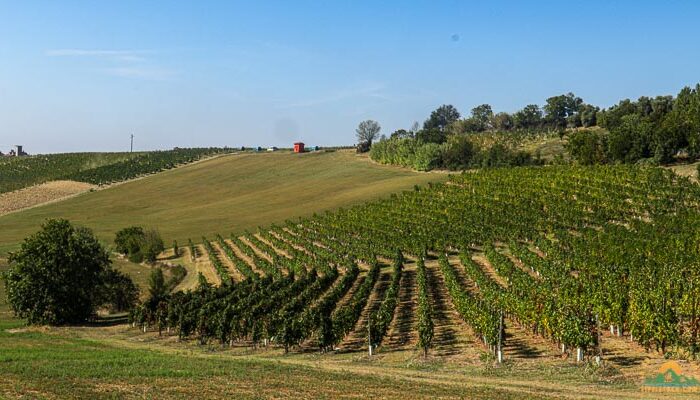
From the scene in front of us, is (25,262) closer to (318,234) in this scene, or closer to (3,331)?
(3,331)

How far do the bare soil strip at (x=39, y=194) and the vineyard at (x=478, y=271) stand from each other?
72885 millimetres

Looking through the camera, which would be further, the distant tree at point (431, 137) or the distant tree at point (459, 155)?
the distant tree at point (431, 137)

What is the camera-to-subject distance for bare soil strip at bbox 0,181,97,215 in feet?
520

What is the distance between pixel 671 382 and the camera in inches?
1324

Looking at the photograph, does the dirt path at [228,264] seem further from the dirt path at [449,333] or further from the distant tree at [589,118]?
the distant tree at [589,118]

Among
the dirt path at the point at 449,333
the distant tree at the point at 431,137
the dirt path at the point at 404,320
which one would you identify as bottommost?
the dirt path at the point at 404,320

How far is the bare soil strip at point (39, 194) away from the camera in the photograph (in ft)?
520

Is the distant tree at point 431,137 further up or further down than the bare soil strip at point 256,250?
further up

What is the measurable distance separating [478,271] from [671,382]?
3315 cm

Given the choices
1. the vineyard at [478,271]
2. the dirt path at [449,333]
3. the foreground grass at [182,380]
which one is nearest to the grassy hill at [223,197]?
the vineyard at [478,271]

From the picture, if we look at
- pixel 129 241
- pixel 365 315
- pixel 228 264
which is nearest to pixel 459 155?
pixel 129 241

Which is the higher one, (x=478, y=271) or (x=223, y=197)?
(x=223, y=197)

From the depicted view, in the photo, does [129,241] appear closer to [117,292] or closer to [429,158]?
[117,292]

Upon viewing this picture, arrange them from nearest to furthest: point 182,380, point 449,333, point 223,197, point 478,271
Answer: point 182,380, point 449,333, point 478,271, point 223,197
